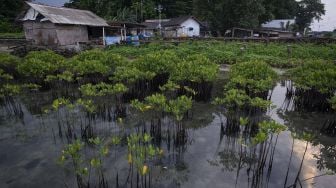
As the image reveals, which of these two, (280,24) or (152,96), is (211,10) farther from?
(152,96)

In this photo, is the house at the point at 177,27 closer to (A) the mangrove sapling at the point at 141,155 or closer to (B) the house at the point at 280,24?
(B) the house at the point at 280,24

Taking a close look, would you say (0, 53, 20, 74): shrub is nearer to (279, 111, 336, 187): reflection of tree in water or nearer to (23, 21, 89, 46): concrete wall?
(23, 21, 89, 46): concrete wall

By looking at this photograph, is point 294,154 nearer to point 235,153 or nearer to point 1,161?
point 235,153

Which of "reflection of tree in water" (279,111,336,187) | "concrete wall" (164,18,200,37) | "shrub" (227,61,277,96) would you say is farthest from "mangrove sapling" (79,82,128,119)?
"concrete wall" (164,18,200,37)

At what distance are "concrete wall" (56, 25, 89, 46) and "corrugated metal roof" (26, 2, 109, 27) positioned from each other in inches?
33.0

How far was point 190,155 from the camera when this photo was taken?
→ 733 centimetres

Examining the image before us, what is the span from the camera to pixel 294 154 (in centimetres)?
746

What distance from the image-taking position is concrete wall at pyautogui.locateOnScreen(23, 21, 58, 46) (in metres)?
26.3

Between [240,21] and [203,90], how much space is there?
31.8 meters

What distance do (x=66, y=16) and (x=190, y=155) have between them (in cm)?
2389

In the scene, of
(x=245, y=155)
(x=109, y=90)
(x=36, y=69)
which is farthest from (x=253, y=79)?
(x=36, y=69)

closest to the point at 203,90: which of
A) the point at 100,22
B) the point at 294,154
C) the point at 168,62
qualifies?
the point at 168,62

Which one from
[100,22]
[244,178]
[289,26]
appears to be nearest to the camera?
[244,178]

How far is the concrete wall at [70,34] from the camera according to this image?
86.8 ft
